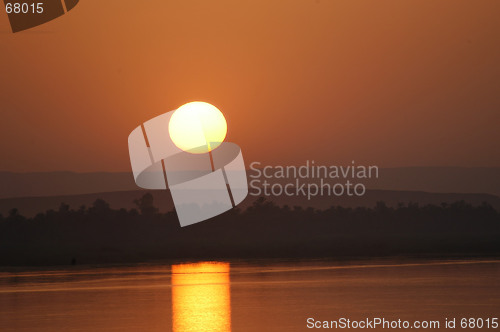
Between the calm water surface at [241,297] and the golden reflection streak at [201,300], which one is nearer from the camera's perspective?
the golden reflection streak at [201,300]

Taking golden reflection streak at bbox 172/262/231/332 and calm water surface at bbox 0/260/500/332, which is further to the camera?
calm water surface at bbox 0/260/500/332

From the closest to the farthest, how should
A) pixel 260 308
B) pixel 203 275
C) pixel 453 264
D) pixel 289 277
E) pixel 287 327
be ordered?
1. pixel 287 327
2. pixel 260 308
3. pixel 289 277
4. pixel 203 275
5. pixel 453 264

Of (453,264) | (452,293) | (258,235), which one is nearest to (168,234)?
(258,235)

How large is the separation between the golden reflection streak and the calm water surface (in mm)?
18

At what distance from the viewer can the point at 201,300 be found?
17812 mm

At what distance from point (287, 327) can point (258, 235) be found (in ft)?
320

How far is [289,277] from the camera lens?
2361cm

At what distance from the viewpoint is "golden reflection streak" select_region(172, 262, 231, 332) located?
14227mm

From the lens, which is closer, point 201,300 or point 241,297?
point 201,300

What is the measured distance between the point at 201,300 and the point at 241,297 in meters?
0.92

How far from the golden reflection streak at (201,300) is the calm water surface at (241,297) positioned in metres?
0.02

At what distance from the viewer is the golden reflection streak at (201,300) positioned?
46.7 ft

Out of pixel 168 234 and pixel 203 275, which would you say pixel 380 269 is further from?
pixel 168 234

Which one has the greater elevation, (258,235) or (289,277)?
(258,235)
